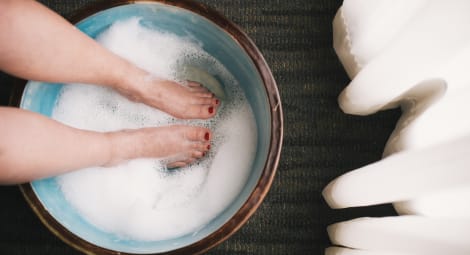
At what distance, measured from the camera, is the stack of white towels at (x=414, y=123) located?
1.84 ft

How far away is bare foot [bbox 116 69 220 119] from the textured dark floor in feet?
0.53

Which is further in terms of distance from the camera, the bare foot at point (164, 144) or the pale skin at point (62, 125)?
the bare foot at point (164, 144)

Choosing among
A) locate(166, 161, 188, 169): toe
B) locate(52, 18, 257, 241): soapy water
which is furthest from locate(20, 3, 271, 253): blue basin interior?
locate(166, 161, 188, 169): toe

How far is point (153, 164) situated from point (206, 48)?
240mm

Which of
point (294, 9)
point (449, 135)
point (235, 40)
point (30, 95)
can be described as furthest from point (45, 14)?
point (449, 135)

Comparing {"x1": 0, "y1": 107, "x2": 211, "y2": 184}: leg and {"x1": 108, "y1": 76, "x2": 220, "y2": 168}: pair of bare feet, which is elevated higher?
{"x1": 108, "y1": 76, "x2": 220, "y2": 168}: pair of bare feet

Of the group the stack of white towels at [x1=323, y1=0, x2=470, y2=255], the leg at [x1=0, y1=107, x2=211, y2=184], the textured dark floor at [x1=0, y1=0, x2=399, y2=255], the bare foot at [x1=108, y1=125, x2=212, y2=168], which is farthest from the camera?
the textured dark floor at [x1=0, y1=0, x2=399, y2=255]

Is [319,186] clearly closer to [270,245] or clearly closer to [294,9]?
[270,245]

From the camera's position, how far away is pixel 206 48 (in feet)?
2.78

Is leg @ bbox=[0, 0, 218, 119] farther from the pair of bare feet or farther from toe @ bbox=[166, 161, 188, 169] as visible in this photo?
toe @ bbox=[166, 161, 188, 169]

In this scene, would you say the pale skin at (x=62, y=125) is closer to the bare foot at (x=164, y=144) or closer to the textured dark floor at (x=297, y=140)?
the bare foot at (x=164, y=144)

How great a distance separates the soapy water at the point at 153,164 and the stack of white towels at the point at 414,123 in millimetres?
198

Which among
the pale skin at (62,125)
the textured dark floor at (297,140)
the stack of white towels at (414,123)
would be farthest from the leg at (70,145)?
the stack of white towels at (414,123)

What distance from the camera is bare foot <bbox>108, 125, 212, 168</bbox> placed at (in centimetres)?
84
